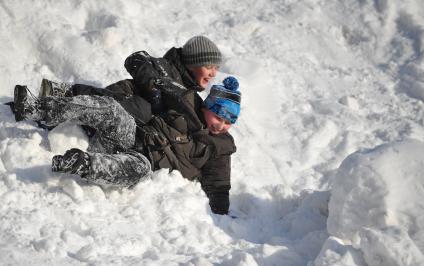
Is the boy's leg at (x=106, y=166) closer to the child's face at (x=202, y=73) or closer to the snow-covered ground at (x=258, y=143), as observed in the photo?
the snow-covered ground at (x=258, y=143)

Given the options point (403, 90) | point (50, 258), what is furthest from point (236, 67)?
point (50, 258)

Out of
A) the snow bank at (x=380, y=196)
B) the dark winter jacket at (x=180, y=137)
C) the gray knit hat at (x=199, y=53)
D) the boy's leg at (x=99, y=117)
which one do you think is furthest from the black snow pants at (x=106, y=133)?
the snow bank at (x=380, y=196)

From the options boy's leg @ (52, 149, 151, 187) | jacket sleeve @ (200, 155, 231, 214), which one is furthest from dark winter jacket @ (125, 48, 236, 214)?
boy's leg @ (52, 149, 151, 187)

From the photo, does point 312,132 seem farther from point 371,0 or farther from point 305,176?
point 371,0

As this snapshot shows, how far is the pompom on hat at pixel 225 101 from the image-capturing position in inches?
156

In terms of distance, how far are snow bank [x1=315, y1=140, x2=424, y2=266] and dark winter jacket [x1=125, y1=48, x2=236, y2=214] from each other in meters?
0.82

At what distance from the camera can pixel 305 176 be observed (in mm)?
4691

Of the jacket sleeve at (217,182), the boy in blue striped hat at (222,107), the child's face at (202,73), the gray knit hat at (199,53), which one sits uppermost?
the gray knit hat at (199,53)

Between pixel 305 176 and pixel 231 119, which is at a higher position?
pixel 231 119

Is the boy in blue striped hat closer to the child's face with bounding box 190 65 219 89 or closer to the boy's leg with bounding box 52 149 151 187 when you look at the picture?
the child's face with bounding box 190 65 219 89

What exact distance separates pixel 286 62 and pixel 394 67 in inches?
46.9

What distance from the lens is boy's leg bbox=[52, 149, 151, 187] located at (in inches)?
115

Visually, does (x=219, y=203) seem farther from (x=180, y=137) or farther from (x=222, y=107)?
(x=222, y=107)

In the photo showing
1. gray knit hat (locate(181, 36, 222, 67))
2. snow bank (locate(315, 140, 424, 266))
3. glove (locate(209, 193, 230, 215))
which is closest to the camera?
snow bank (locate(315, 140, 424, 266))
